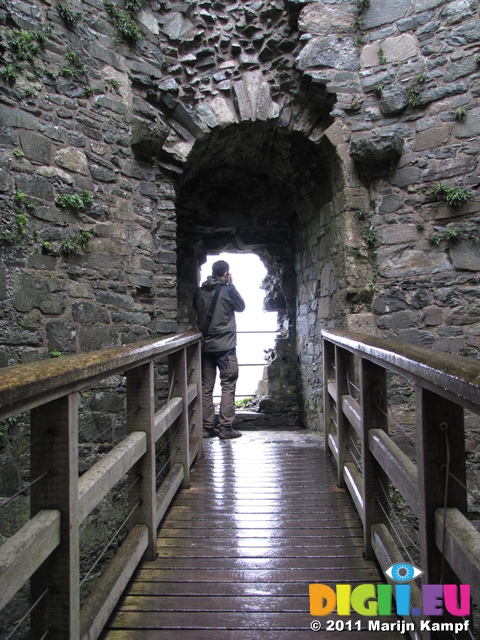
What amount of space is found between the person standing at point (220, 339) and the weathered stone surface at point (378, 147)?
5.66ft

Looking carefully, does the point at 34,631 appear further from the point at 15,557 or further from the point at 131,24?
the point at 131,24

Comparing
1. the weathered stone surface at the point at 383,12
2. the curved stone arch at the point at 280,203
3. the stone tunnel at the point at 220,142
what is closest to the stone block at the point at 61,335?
the stone tunnel at the point at 220,142

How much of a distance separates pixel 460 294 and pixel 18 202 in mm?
3523

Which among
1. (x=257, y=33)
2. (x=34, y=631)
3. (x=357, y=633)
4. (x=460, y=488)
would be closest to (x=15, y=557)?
(x=34, y=631)

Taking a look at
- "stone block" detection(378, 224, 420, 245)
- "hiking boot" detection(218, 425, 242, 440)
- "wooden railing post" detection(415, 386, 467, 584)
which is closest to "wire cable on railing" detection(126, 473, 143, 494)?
Result: "wooden railing post" detection(415, 386, 467, 584)

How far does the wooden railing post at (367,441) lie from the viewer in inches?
79.0

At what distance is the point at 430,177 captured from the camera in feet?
13.5

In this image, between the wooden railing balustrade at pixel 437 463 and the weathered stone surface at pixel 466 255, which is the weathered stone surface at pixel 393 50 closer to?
the weathered stone surface at pixel 466 255

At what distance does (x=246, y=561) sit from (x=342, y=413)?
3.56 ft

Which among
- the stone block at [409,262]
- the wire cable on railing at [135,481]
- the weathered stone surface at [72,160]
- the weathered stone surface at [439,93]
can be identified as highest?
the weathered stone surface at [439,93]

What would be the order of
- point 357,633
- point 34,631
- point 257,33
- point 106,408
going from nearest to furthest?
point 34,631 < point 357,633 < point 106,408 < point 257,33

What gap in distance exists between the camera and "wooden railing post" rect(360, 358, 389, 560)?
201 centimetres

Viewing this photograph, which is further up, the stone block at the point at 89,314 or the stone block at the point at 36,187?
the stone block at the point at 36,187

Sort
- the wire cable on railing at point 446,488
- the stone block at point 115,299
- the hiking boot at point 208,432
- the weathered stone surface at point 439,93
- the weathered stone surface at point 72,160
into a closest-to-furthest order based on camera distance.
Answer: the wire cable on railing at point 446,488
the weathered stone surface at point 72,160
the stone block at point 115,299
the weathered stone surface at point 439,93
the hiking boot at point 208,432
